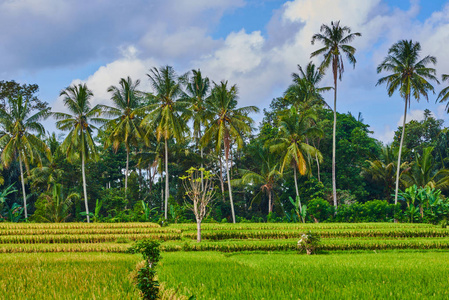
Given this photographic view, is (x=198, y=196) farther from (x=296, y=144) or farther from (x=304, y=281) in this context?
(x=296, y=144)

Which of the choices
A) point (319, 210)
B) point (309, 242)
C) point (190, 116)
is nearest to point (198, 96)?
point (190, 116)

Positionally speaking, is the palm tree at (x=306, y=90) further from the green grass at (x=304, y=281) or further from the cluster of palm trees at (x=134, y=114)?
the green grass at (x=304, y=281)

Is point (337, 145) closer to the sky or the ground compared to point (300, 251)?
closer to the sky

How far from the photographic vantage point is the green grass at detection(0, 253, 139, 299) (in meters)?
5.86

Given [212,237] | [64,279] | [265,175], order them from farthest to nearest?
[265,175]
[212,237]
[64,279]

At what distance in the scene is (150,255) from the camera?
27.4 feet

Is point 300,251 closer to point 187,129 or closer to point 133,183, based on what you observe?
point 187,129

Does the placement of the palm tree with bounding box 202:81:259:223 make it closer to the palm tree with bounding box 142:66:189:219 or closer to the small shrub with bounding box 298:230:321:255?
the palm tree with bounding box 142:66:189:219

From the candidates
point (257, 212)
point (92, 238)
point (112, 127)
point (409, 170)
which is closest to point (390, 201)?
point (409, 170)

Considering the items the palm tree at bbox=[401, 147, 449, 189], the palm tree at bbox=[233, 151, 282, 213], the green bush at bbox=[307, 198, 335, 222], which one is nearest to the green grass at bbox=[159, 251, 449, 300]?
the green bush at bbox=[307, 198, 335, 222]

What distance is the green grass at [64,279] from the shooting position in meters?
5.86

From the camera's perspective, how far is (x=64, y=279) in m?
7.33

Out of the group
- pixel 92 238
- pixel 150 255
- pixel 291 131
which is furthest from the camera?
pixel 291 131

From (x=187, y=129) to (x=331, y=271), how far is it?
20.9m
